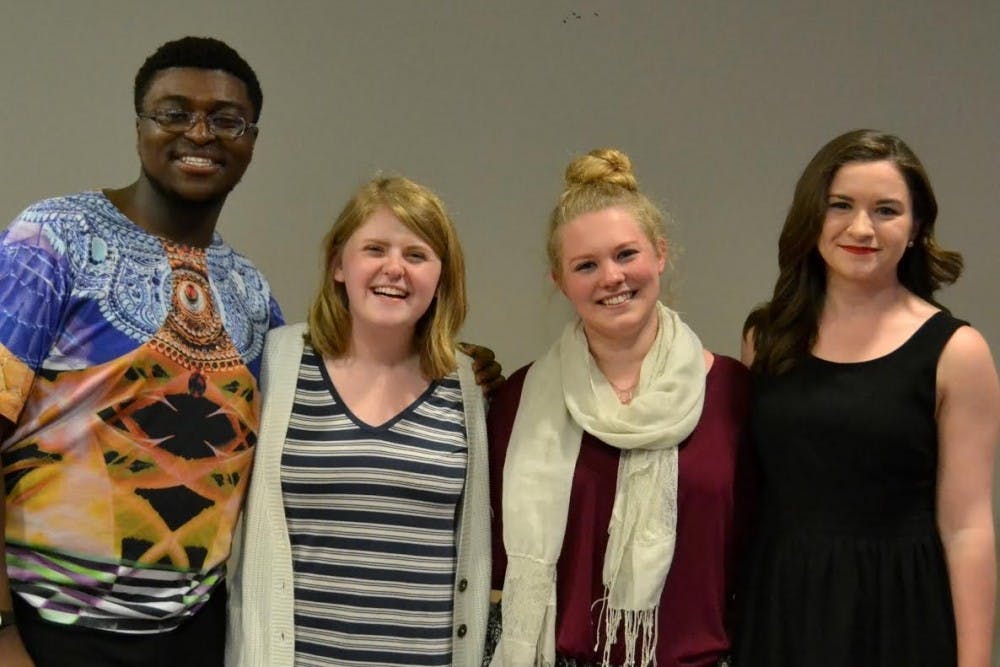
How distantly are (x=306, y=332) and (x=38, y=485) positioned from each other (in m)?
0.52

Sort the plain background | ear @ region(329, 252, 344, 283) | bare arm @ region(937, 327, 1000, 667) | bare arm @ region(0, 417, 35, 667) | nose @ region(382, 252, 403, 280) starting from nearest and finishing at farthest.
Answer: bare arm @ region(0, 417, 35, 667) < bare arm @ region(937, 327, 1000, 667) < nose @ region(382, 252, 403, 280) < ear @ region(329, 252, 344, 283) < the plain background

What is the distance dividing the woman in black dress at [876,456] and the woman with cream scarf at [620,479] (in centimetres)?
10

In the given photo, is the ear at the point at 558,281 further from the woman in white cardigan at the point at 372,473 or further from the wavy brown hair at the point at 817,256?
the wavy brown hair at the point at 817,256

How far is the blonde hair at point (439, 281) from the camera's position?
1568mm

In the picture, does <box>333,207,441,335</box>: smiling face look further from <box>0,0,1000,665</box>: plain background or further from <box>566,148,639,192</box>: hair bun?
<box>0,0,1000,665</box>: plain background

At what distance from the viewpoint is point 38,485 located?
132 centimetres

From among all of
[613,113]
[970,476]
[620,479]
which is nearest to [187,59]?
[620,479]

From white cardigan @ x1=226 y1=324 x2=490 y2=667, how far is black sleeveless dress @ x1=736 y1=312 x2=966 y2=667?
Answer: 19.0 inches

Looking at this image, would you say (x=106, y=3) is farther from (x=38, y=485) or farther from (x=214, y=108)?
(x=38, y=485)

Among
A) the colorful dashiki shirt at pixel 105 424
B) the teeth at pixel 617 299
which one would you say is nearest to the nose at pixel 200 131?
the colorful dashiki shirt at pixel 105 424

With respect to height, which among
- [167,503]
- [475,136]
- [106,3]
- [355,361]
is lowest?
[167,503]

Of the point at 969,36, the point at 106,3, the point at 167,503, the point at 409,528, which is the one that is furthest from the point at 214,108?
the point at 969,36

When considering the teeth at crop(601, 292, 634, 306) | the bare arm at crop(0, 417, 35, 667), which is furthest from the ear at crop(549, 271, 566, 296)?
the bare arm at crop(0, 417, 35, 667)

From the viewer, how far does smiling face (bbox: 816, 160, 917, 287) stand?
4.83 ft
